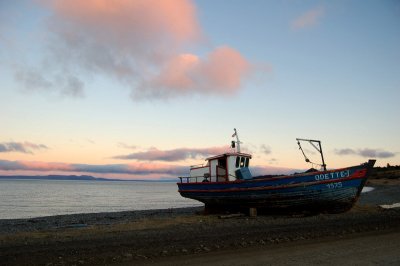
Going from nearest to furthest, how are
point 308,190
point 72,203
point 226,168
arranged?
point 308,190 → point 226,168 → point 72,203

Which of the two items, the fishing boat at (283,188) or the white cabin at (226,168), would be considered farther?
the white cabin at (226,168)

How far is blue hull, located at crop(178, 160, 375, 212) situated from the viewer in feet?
69.9

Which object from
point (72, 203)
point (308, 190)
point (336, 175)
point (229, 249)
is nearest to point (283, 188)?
point (308, 190)

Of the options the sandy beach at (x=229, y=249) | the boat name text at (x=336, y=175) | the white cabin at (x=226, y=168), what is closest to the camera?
the sandy beach at (x=229, y=249)

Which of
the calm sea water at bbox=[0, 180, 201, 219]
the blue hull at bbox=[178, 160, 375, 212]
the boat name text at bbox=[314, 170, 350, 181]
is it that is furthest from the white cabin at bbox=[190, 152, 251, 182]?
the calm sea water at bbox=[0, 180, 201, 219]

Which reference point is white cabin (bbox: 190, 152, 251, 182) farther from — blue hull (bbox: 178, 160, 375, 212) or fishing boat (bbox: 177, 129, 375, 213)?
blue hull (bbox: 178, 160, 375, 212)

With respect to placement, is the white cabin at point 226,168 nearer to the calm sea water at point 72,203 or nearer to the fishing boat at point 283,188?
the fishing boat at point 283,188

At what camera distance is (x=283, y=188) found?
22.1 m

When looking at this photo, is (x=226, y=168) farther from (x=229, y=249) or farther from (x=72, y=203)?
(x=72, y=203)

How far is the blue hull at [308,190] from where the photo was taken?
21.3 metres

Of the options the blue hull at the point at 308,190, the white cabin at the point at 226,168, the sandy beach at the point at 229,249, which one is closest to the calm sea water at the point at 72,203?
the white cabin at the point at 226,168

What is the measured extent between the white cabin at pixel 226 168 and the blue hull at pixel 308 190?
6.47 ft

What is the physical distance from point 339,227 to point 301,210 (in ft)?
23.9

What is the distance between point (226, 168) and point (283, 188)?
5.09 m
